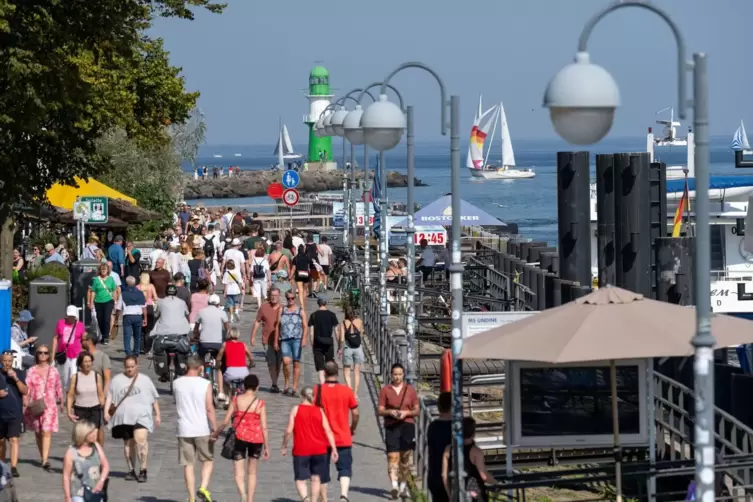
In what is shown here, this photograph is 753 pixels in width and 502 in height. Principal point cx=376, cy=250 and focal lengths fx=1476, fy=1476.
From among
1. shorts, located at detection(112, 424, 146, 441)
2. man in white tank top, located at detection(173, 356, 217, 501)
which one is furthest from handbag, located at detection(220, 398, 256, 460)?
shorts, located at detection(112, 424, 146, 441)

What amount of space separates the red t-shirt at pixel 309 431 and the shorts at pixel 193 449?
1.04m

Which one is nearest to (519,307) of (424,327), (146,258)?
(424,327)

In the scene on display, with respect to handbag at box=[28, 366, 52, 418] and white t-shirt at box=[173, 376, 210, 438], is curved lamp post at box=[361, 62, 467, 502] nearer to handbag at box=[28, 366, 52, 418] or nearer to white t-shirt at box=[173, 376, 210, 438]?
white t-shirt at box=[173, 376, 210, 438]

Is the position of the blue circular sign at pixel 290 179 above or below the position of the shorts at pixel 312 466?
above

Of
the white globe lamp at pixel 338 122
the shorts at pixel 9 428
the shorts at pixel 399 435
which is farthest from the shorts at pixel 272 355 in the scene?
the shorts at pixel 399 435

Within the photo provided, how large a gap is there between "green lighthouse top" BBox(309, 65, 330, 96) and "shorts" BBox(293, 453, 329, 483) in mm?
133663

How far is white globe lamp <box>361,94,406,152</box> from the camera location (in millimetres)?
15375

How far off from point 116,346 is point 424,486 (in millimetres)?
11590

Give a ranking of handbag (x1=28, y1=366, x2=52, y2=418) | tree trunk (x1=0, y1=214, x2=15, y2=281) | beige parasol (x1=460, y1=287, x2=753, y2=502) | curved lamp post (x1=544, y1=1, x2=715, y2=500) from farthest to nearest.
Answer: tree trunk (x1=0, y1=214, x2=15, y2=281) → handbag (x1=28, y1=366, x2=52, y2=418) → beige parasol (x1=460, y1=287, x2=753, y2=502) → curved lamp post (x1=544, y1=1, x2=715, y2=500)

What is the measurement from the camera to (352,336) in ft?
66.0

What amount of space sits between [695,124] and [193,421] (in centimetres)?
768

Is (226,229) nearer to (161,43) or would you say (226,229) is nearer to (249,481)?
(161,43)

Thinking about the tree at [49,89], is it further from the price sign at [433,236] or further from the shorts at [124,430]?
the price sign at [433,236]

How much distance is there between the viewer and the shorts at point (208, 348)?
64.2 ft
